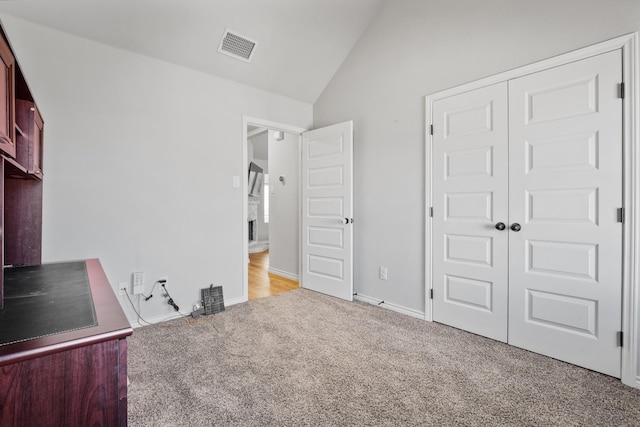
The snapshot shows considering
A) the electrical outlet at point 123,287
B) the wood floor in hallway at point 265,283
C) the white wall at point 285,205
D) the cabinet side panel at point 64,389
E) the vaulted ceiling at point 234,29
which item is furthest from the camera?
the white wall at point 285,205

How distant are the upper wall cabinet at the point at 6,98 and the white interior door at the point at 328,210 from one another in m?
2.60

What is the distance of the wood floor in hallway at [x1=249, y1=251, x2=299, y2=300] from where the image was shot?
147 inches

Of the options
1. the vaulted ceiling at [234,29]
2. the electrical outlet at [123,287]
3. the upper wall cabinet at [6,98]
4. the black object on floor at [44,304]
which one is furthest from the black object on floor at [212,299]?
the vaulted ceiling at [234,29]

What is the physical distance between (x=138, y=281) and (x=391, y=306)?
237 cm

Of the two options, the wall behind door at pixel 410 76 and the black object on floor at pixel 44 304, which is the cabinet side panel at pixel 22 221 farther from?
the wall behind door at pixel 410 76

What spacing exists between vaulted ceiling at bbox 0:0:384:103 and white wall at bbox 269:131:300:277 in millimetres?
912

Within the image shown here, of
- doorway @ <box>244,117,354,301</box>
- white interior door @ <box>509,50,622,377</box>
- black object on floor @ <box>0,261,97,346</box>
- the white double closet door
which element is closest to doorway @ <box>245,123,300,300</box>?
doorway @ <box>244,117,354,301</box>

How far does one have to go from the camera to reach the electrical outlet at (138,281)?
2.64 metres

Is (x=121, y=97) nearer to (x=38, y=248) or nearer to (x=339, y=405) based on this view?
(x=38, y=248)

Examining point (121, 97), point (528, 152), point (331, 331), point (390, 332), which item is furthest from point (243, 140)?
point (528, 152)

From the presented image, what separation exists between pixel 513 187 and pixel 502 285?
753 millimetres

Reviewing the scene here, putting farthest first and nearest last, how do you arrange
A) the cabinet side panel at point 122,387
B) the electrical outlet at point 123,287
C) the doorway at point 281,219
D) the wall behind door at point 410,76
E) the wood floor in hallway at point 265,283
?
the doorway at point 281,219 < the wood floor in hallway at point 265,283 < the electrical outlet at point 123,287 < the wall behind door at point 410,76 < the cabinet side panel at point 122,387

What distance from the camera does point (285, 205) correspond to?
4.51 meters

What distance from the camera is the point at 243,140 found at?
333 centimetres
